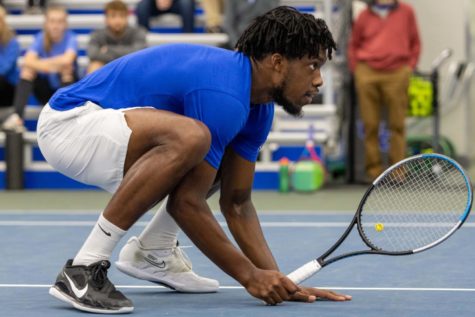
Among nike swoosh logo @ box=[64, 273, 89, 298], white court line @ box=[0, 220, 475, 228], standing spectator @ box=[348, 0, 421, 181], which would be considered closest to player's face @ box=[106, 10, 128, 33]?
standing spectator @ box=[348, 0, 421, 181]

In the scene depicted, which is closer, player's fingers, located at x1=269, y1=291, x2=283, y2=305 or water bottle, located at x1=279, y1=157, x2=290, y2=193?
player's fingers, located at x1=269, y1=291, x2=283, y2=305

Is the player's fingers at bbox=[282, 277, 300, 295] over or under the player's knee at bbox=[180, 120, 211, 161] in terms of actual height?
under

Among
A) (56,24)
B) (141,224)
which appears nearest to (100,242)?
(141,224)

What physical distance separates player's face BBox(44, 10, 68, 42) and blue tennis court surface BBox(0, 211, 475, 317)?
10.1ft

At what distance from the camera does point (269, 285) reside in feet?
14.4

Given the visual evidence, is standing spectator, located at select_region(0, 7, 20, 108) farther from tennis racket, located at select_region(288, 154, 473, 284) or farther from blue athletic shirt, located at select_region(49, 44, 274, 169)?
blue athletic shirt, located at select_region(49, 44, 274, 169)

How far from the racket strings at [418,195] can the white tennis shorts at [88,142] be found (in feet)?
3.49

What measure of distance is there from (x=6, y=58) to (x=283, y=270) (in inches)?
216

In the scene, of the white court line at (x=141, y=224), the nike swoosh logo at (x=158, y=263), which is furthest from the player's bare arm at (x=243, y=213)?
the white court line at (x=141, y=224)

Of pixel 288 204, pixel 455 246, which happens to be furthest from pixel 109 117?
pixel 288 204

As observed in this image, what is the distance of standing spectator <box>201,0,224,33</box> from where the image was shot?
11016 millimetres

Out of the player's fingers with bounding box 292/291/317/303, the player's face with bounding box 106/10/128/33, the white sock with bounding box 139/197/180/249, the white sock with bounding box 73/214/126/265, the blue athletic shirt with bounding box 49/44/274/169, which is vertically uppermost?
the blue athletic shirt with bounding box 49/44/274/169

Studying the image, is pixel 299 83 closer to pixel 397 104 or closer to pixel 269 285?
pixel 269 285

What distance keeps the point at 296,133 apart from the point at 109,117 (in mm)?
6178
